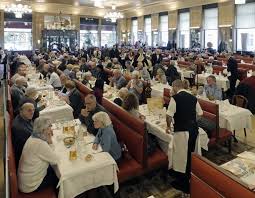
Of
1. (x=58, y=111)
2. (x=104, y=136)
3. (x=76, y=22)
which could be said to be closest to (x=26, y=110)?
(x=104, y=136)

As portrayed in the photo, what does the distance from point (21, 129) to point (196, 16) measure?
52.3ft

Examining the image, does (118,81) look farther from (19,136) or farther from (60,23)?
(60,23)

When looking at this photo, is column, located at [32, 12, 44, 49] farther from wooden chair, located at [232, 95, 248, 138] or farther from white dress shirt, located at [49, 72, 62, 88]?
wooden chair, located at [232, 95, 248, 138]

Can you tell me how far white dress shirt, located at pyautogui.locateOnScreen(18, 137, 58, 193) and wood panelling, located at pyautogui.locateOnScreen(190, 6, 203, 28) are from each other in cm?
1618

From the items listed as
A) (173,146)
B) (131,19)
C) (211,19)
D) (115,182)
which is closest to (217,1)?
(211,19)

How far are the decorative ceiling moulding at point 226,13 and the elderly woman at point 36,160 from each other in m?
14.7

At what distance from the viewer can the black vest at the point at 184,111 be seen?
3973 millimetres

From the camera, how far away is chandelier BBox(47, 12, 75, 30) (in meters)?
20.8

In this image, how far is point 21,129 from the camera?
3865 mm

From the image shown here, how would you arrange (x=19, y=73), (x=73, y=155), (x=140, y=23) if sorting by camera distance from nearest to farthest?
(x=73, y=155), (x=19, y=73), (x=140, y=23)

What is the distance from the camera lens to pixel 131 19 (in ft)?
79.9

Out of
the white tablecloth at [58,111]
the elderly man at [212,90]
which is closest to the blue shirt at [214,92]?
the elderly man at [212,90]

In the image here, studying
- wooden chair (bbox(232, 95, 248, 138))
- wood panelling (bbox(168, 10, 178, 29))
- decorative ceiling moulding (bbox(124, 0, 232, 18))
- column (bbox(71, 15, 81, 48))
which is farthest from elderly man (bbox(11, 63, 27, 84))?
column (bbox(71, 15, 81, 48))

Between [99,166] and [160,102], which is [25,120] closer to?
[99,166]
